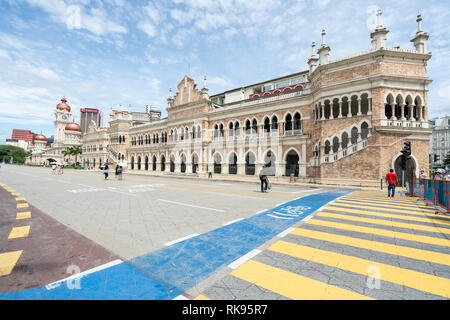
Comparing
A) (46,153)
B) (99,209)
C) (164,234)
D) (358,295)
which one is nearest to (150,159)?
(99,209)

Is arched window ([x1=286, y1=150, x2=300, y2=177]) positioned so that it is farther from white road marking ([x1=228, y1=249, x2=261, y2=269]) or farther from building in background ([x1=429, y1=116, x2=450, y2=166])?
building in background ([x1=429, y1=116, x2=450, y2=166])

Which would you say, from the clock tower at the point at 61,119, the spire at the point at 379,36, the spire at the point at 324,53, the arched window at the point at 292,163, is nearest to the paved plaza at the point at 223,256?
the arched window at the point at 292,163

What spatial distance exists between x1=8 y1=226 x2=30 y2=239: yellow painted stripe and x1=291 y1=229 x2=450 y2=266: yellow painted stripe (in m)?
6.57

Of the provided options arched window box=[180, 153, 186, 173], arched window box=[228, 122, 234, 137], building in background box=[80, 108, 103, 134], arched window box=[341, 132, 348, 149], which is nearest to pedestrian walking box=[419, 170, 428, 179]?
arched window box=[341, 132, 348, 149]

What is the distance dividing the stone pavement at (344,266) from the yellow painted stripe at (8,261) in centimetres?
307

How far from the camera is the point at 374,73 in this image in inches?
708

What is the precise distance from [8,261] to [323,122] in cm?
2239

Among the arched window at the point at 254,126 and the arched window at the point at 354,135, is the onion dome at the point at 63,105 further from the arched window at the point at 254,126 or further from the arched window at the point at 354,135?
the arched window at the point at 354,135

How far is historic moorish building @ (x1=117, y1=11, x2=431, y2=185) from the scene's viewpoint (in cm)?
1758

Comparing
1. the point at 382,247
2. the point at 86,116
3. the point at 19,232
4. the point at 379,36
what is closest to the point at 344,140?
the point at 379,36

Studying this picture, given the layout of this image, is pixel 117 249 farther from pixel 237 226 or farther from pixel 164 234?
pixel 237 226

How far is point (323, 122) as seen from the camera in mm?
20312

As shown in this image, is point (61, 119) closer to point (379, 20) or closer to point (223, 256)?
point (379, 20)

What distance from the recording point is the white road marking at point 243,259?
338 cm
